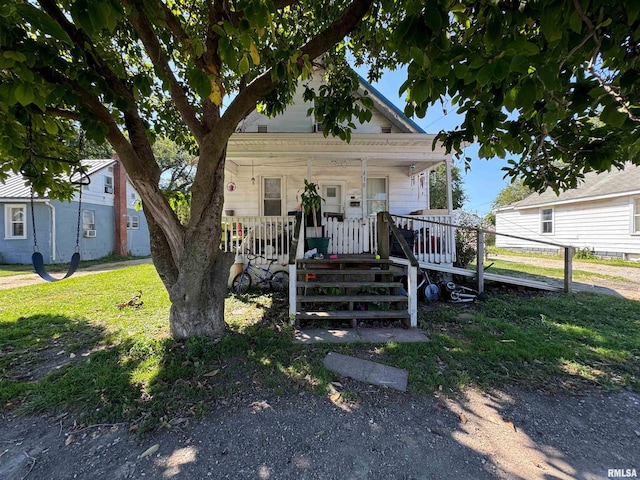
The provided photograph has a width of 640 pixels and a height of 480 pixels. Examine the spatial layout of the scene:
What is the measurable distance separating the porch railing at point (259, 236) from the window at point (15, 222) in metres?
13.2

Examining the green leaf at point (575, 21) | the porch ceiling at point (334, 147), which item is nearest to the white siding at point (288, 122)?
the porch ceiling at point (334, 147)

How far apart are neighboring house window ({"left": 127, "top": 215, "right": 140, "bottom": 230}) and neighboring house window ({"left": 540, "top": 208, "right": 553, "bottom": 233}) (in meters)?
25.9

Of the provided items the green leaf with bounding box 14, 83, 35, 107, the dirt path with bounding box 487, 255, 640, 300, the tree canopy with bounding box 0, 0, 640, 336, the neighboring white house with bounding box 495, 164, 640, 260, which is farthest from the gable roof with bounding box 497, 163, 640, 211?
the green leaf with bounding box 14, 83, 35, 107

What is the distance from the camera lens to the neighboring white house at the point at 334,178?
22.0 feet

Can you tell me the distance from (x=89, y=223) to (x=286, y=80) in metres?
16.8

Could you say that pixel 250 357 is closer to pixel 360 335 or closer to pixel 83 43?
pixel 360 335

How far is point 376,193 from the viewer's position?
28.7ft

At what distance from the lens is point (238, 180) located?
837cm

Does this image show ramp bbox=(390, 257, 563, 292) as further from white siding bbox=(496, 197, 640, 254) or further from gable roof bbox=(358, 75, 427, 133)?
white siding bbox=(496, 197, 640, 254)

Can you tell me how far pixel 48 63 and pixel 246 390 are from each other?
3406 millimetres

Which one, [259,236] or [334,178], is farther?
[334,178]

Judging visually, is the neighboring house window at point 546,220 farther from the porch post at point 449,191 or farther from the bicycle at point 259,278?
the bicycle at point 259,278

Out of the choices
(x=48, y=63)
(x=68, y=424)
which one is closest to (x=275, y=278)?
(x=68, y=424)

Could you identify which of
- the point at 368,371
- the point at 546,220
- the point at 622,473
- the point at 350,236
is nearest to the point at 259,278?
the point at 350,236
